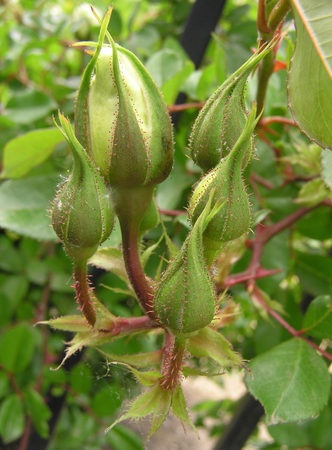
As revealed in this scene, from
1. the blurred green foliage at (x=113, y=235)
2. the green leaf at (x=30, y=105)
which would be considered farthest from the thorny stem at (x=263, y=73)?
the green leaf at (x=30, y=105)

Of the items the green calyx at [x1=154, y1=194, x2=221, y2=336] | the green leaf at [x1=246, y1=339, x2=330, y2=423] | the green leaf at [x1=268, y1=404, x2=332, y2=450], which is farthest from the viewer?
the green leaf at [x1=268, y1=404, x2=332, y2=450]

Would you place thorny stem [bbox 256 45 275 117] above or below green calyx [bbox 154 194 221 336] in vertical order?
above

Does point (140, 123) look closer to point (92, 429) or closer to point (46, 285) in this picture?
point (46, 285)

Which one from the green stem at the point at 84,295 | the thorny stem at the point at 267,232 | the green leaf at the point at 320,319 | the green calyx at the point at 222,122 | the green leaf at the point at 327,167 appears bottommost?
the green leaf at the point at 320,319

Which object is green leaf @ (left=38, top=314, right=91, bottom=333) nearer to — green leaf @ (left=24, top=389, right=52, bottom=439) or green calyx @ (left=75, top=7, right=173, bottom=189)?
green calyx @ (left=75, top=7, right=173, bottom=189)

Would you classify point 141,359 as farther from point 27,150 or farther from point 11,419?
point 11,419

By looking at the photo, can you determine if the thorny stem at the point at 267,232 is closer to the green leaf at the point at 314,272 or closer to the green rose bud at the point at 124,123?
the green leaf at the point at 314,272

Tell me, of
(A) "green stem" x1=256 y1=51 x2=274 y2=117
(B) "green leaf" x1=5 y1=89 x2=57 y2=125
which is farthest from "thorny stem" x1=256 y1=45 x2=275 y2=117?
(B) "green leaf" x1=5 y1=89 x2=57 y2=125
